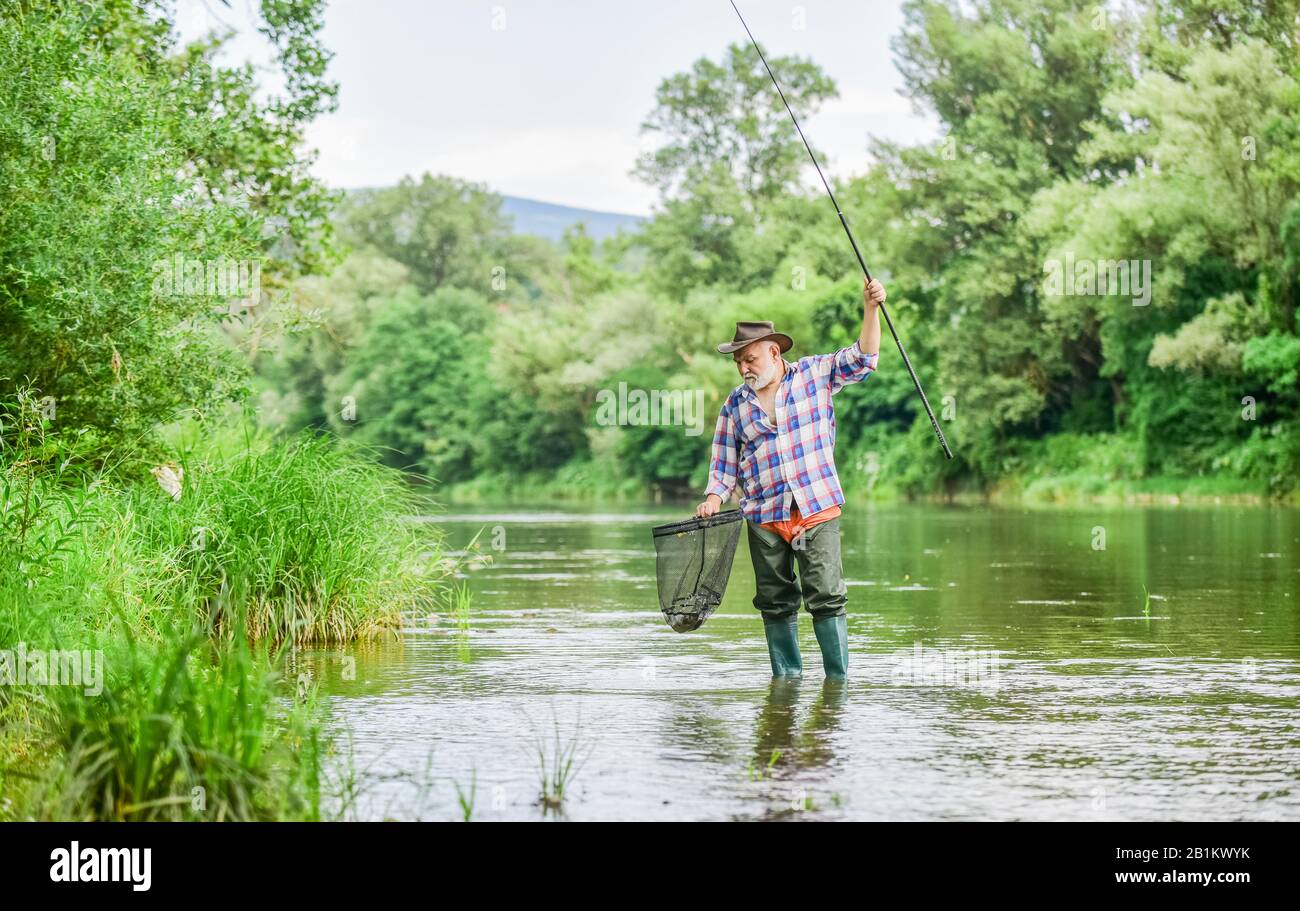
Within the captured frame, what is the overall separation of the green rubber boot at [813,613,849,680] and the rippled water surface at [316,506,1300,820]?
0.51 feet

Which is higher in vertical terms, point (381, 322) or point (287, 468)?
point (381, 322)

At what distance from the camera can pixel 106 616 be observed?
9117 millimetres

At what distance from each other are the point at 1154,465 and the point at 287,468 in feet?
128

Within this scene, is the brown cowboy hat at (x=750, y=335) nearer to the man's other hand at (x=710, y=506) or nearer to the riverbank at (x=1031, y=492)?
the man's other hand at (x=710, y=506)

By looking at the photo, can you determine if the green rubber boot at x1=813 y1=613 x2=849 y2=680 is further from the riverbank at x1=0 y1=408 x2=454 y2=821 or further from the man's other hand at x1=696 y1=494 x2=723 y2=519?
the riverbank at x1=0 y1=408 x2=454 y2=821

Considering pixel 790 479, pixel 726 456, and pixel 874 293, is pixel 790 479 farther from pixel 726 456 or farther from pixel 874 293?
pixel 874 293

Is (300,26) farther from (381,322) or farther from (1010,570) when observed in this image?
(381,322)

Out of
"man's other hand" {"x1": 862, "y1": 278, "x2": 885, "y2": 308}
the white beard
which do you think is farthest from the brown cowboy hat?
"man's other hand" {"x1": 862, "y1": 278, "x2": 885, "y2": 308}

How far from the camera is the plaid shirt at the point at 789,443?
9.30 metres

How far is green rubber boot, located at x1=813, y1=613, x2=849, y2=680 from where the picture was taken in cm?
936

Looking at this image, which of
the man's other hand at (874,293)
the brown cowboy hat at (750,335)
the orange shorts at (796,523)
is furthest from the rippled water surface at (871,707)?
the man's other hand at (874,293)

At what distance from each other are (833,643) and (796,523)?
70 cm
